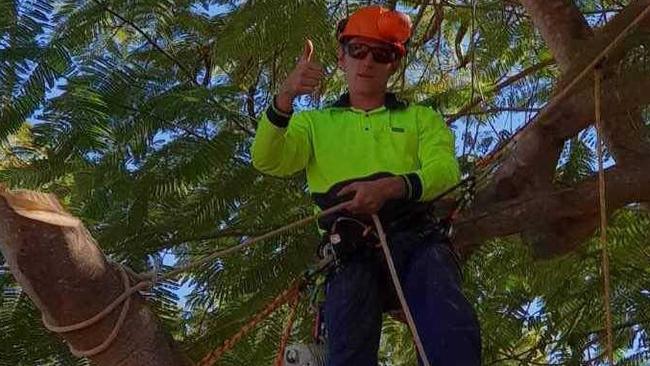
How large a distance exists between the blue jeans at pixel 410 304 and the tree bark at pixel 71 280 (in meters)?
0.45

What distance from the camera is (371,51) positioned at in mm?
2898

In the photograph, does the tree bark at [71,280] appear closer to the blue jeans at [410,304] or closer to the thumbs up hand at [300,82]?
the blue jeans at [410,304]

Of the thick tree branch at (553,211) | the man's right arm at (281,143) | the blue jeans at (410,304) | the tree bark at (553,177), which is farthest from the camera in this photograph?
the thick tree branch at (553,211)

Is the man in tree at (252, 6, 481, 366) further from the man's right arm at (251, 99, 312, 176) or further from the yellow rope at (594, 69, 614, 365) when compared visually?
the yellow rope at (594, 69, 614, 365)

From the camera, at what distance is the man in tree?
2.48m

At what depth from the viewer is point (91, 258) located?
2.13 m

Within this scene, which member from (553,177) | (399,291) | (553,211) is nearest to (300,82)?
(399,291)

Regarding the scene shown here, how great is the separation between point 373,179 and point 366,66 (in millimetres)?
371

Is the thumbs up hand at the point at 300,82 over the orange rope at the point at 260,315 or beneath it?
over

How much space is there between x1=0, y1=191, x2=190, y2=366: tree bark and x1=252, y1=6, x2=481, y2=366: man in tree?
0.50 m

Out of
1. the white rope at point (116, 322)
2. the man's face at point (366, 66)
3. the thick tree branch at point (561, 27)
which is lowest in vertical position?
the white rope at point (116, 322)

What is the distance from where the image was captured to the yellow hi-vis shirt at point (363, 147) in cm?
272

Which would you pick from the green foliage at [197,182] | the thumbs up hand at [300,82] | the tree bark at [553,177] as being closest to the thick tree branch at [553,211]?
the tree bark at [553,177]

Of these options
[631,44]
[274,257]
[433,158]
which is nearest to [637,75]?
[631,44]
